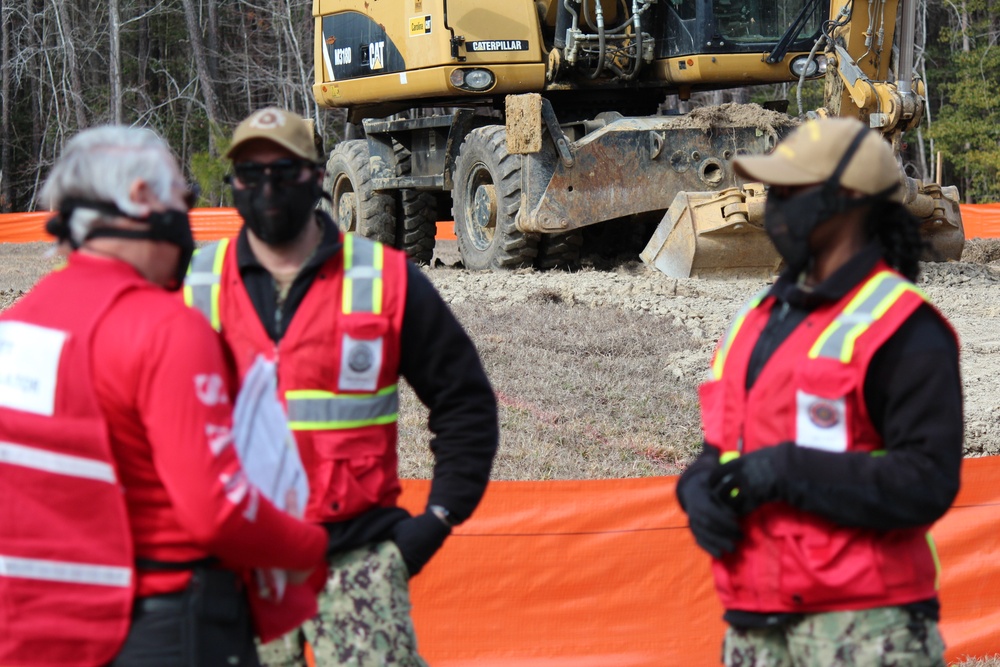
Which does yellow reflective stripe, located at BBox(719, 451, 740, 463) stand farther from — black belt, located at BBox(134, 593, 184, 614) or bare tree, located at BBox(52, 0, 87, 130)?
bare tree, located at BBox(52, 0, 87, 130)

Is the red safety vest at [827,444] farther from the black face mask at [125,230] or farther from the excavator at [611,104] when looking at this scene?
the excavator at [611,104]

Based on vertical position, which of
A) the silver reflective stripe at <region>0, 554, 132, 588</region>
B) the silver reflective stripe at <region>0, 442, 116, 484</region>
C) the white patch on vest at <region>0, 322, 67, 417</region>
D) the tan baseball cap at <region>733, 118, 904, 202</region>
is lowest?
the silver reflective stripe at <region>0, 554, 132, 588</region>

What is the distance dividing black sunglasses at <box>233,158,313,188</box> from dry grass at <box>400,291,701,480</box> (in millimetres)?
4283

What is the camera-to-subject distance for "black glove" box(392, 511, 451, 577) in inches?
131

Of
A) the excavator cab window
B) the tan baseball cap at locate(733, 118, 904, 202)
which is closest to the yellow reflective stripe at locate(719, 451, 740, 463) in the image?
the tan baseball cap at locate(733, 118, 904, 202)

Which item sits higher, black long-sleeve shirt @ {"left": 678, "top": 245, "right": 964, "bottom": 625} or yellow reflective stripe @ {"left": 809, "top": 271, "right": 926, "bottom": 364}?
yellow reflective stripe @ {"left": 809, "top": 271, "right": 926, "bottom": 364}

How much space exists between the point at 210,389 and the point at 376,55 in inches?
535

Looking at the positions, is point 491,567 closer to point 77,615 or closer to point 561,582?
point 561,582

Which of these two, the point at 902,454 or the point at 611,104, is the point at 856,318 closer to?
the point at 902,454

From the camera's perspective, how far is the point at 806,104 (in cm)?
3872

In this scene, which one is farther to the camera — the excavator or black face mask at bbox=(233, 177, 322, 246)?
the excavator

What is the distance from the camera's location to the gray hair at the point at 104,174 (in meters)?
2.55

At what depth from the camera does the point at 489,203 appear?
14.0m

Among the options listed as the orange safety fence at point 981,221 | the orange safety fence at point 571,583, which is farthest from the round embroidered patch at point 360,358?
the orange safety fence at point 981,221
